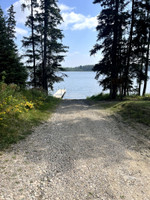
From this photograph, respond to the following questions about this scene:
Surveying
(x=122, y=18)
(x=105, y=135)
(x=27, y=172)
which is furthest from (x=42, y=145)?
(x=122, y=18)

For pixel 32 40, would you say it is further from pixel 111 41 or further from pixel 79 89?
pixel 79 89

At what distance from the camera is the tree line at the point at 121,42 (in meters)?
13.5

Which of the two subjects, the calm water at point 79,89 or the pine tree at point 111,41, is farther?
the calm water at point 79,89

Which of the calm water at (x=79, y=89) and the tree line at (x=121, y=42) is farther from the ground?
the tree line at (x=121, y=42)

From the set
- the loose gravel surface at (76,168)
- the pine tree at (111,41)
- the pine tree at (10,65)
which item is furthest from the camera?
the pine tree at (111,41)

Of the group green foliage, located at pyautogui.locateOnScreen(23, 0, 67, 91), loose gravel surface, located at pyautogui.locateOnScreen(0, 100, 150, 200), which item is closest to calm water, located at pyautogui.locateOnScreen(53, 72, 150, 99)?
green foliage, located at pyautogui.locateOnScreen(23, 0, 67, 91)

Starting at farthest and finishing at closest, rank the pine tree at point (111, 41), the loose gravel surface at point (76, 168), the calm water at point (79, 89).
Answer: the calm water at point (79, 89)
the pine tree at point (111, 41)
the loose gravel surface at point (76, 168)

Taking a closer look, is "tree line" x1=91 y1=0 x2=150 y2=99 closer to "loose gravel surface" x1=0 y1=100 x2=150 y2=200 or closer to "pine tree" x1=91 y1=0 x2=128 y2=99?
"pine tree" x1=91 y1=0 x2=128 y2=99

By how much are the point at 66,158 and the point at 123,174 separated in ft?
4.40

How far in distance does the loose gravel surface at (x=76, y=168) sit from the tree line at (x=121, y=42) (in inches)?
417

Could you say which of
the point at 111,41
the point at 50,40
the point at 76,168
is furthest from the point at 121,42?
the point at 76,168

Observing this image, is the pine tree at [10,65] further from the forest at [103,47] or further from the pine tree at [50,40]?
the pine tree at [50,40]

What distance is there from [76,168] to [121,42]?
52.8 feet

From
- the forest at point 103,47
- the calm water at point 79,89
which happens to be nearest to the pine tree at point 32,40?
the forest at point 103,47
